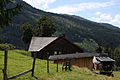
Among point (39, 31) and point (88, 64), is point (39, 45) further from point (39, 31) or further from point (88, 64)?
point (39, 31)

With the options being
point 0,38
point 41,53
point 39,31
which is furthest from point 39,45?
point 0,38

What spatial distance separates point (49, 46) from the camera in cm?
6625

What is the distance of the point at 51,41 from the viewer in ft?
215

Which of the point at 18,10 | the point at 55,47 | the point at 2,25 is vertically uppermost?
the point at 18,10

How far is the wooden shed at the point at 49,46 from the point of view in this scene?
64.7 metres

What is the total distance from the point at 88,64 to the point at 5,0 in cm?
3341

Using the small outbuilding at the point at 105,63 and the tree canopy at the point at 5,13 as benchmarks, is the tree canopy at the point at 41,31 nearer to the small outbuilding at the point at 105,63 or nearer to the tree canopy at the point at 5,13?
the small outbuilding at the point at 105,63

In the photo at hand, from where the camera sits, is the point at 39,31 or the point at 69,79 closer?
the point at 69,79

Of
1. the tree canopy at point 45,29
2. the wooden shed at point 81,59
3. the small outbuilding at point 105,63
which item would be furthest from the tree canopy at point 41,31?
the wooden shed at point 81,59

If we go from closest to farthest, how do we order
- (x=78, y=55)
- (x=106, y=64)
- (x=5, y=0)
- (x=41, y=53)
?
(x=5, y=0)
(x=78, y=55)
(x=41, y=53)
(x=106, y=64)

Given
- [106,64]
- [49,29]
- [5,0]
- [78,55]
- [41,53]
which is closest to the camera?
[5,0]

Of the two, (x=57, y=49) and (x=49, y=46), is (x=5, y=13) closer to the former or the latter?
(x=49, y=46)

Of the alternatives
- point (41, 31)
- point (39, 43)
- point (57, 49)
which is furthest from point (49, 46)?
point (41, 31)

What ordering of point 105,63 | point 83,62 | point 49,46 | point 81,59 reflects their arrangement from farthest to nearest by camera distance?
point 105,63 → point 49,46 → point 83,62 → point 81,59
